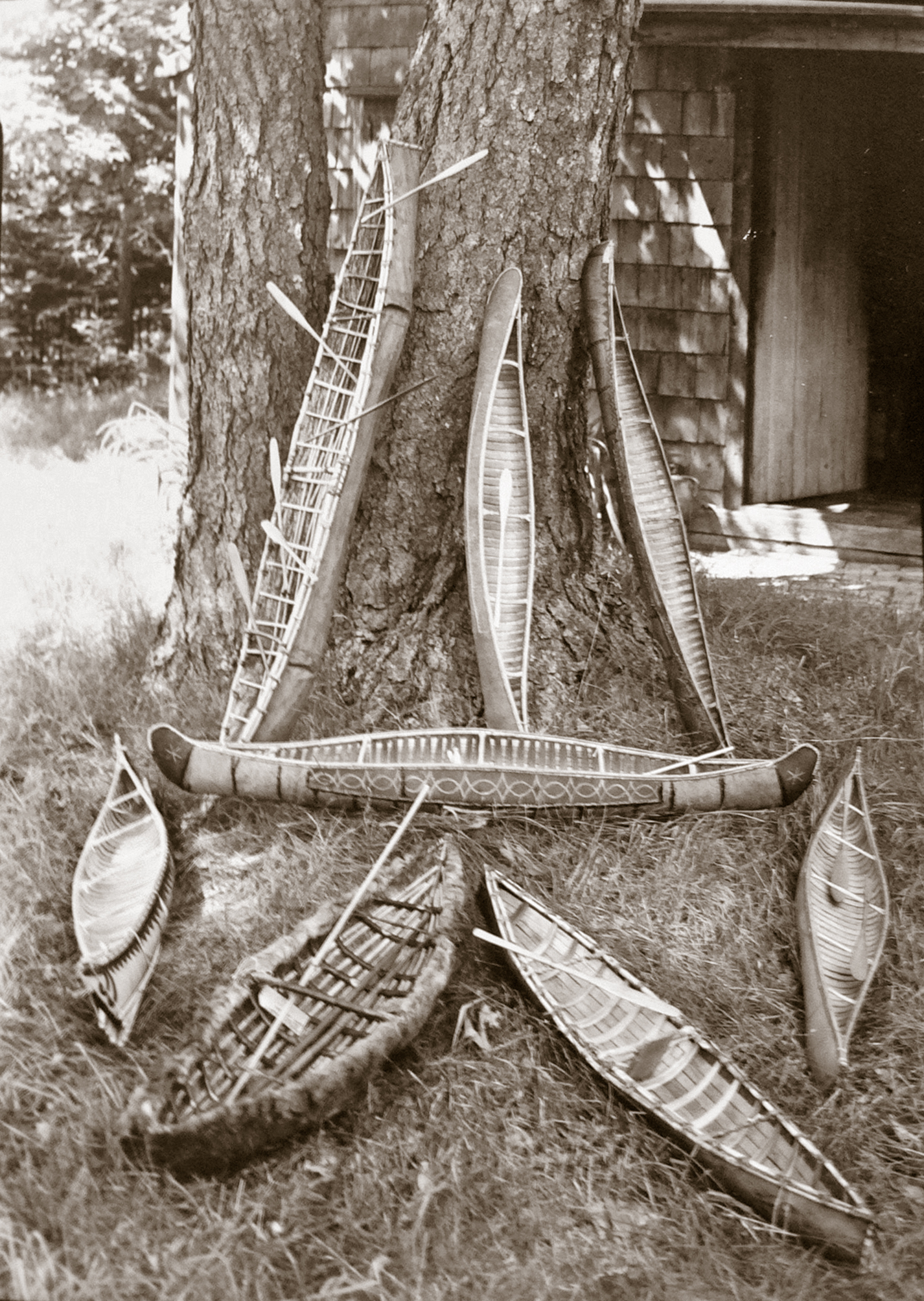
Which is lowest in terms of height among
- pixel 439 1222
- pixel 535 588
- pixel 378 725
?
pixel 439 1222

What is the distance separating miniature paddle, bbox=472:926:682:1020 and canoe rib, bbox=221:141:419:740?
3.02 ft

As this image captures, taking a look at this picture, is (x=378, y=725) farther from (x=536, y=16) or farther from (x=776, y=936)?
(x=536, y=16)

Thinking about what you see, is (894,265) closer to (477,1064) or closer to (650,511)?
(650,511)

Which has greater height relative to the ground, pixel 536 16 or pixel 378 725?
pixel 536 16

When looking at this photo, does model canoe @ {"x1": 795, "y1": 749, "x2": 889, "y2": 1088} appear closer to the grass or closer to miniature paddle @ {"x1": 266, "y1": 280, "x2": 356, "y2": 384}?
the grass

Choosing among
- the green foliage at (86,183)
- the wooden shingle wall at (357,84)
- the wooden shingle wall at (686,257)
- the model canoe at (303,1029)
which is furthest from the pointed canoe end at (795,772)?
the green foliage at (86,183)

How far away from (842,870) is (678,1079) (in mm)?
905

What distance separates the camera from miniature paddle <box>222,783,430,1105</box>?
103 inches

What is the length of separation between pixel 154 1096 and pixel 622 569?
2303 mm

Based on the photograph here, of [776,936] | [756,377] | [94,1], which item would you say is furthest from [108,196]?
[776,936]

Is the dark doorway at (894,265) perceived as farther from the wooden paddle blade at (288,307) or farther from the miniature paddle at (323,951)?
the miniature paddle at (323,951)

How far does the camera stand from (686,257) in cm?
695

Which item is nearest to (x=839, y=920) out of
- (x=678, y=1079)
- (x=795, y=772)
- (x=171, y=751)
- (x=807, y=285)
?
(x=795, y=772)

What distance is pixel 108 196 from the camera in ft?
42.2
